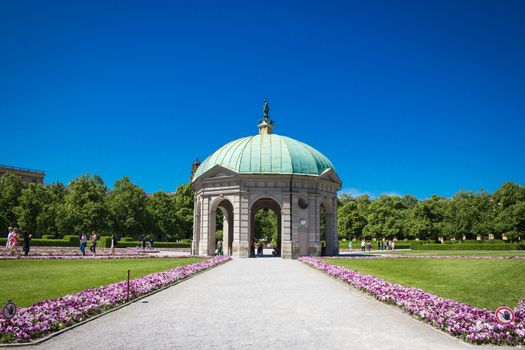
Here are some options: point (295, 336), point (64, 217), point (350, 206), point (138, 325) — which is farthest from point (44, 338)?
point (350, 206)

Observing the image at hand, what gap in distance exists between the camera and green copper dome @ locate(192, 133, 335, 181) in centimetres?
4266

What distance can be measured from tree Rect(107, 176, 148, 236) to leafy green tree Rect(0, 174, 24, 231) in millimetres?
17071

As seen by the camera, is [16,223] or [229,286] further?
[16,223]

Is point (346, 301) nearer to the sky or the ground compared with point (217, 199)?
nearer to the ground

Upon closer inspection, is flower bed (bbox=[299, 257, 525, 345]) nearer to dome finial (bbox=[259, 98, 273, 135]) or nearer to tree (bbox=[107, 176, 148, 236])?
dome finial (bbox=[259, 98, 273, 135])

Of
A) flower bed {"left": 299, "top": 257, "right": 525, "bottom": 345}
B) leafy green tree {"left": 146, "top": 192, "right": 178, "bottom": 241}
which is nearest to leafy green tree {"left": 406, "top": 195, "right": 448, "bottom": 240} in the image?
leafy green tree {"left": 146, "top": 192, "right": 178, "bottom": 241}

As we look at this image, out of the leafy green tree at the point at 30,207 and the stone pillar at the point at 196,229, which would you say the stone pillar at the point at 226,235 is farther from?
the leafy green tree at the point at 30,207

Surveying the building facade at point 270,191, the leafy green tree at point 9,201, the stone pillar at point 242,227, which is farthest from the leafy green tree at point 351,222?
the leafy green tree at point 9,201

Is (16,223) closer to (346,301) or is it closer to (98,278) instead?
(98,278)

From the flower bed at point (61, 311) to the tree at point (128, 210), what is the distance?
63.1m

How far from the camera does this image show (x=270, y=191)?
42.3 m

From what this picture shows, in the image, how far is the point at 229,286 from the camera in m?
18.0

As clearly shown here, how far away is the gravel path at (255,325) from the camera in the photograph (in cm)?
881

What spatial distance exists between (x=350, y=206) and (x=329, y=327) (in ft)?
301
